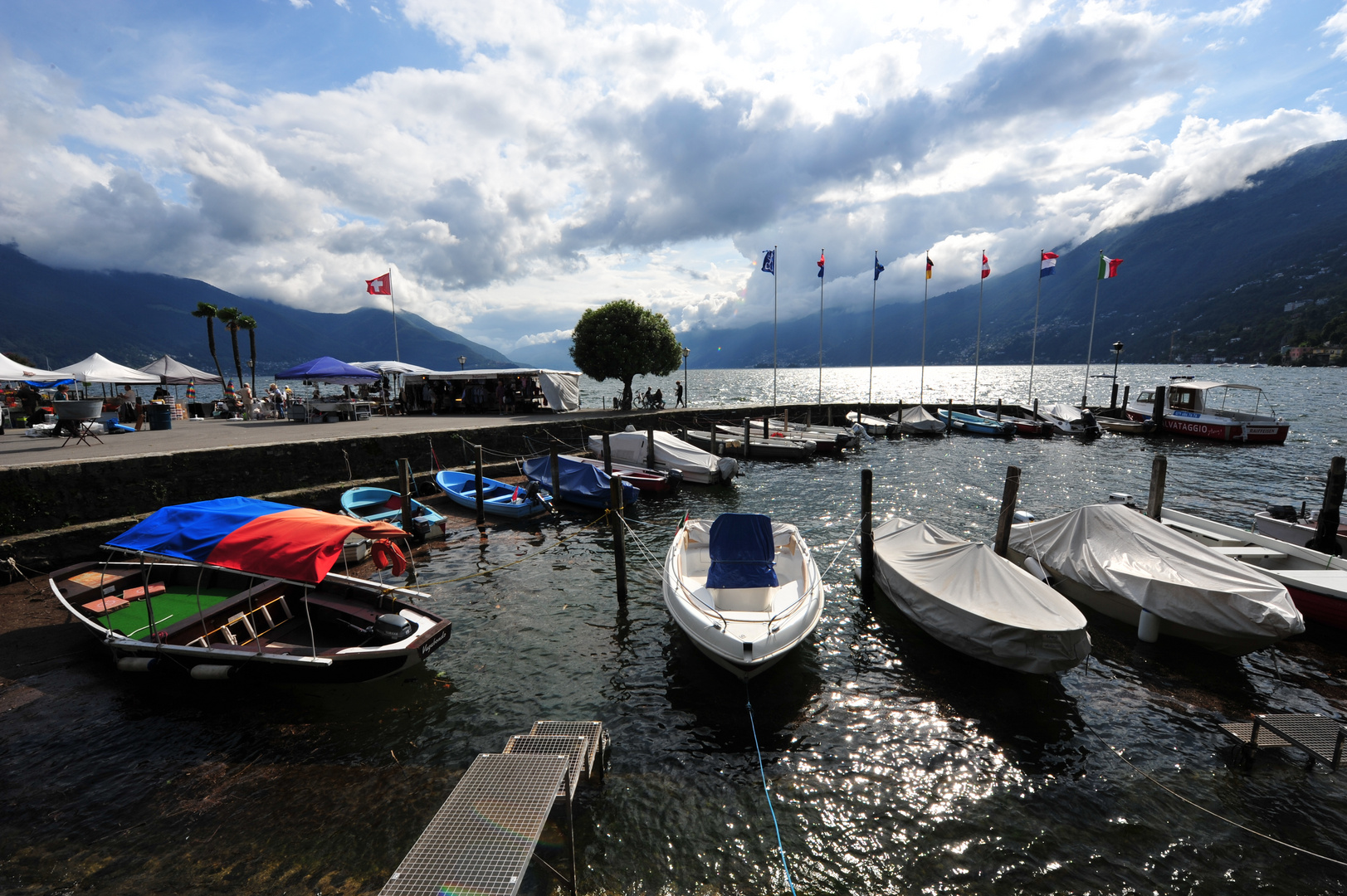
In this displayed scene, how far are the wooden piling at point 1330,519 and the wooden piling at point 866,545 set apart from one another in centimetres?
1106

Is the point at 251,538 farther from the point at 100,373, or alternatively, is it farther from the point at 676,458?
the point at 100,373

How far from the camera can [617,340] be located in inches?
1433

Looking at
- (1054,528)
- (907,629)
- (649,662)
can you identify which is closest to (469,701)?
(649,662)

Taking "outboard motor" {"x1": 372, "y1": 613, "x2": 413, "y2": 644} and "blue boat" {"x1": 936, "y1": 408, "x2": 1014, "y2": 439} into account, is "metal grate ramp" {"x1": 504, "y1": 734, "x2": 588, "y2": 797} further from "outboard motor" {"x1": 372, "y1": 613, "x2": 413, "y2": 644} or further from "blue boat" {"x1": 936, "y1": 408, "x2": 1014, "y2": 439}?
"blue boat" {"x1": 936, "y1": 408, "x2": 1014, "y2": 439}

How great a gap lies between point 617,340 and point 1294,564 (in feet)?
105

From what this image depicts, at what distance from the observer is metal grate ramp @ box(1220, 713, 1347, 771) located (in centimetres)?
663

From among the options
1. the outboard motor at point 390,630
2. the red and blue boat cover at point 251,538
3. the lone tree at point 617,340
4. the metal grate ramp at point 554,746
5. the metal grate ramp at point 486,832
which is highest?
the lone tree at point 617,340

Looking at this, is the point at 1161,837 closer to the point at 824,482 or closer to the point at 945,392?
the point at 824,482

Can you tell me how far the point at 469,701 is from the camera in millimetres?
8727

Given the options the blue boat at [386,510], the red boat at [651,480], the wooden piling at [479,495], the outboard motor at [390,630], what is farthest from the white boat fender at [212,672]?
the red boat at [651,480]

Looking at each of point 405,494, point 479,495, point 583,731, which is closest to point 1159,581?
point 583,731

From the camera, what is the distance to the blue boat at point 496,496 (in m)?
19.1

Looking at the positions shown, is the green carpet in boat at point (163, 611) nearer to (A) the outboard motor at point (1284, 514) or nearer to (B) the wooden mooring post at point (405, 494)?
(B) the wooden mooring post at point (405, 494)

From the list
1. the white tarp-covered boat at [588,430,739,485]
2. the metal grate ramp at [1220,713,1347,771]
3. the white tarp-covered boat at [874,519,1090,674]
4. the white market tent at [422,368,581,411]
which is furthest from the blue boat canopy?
the metal grate ramp at [1220,713,1347,771]
